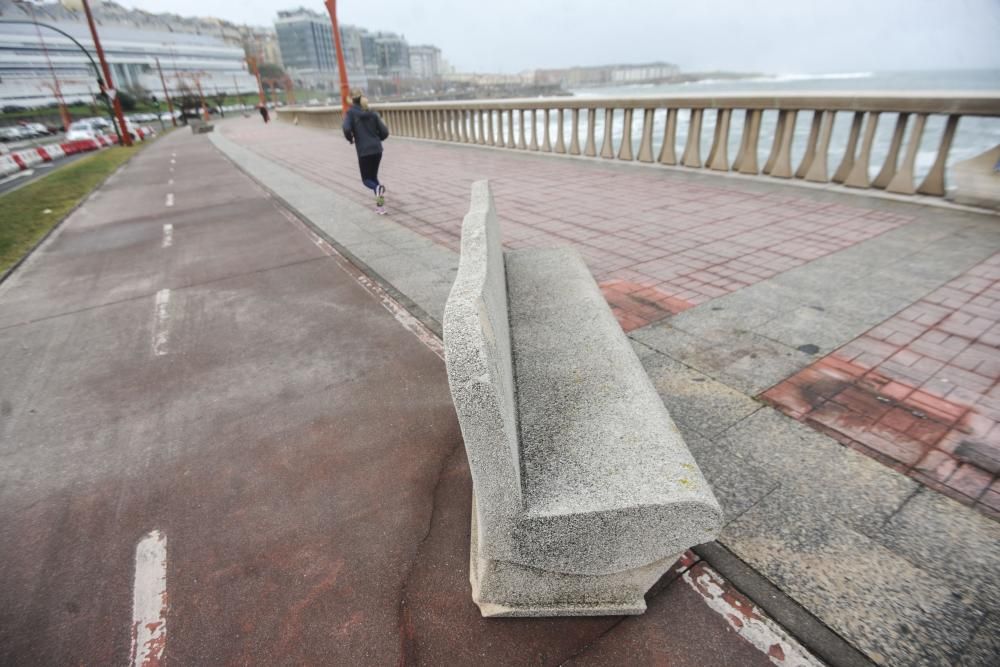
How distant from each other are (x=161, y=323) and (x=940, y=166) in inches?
379

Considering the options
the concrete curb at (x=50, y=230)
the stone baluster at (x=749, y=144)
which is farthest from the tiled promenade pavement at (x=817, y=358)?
the concrete curb at (x=50, y=230)

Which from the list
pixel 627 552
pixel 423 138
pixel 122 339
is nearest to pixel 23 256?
pixel 122 339

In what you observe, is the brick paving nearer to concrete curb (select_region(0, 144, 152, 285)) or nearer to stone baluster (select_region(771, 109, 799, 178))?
stone baluster (select_region(771, 109, 799, 178))

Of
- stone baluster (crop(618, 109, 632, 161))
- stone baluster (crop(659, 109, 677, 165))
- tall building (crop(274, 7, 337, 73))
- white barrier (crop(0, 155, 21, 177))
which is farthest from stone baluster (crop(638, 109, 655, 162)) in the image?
tall building (crop(274, 7, 337, 73))

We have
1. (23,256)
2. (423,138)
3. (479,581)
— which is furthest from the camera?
(423,138)

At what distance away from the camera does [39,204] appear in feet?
39.7

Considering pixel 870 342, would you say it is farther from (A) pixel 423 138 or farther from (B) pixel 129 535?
(A) pixel 423 138

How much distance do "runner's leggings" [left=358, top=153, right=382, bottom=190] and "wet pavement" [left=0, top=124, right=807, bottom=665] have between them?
3.56 meters

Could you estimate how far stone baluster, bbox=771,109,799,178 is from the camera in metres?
8.40

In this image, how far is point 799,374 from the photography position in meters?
3.44

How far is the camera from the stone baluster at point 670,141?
987 centimetres

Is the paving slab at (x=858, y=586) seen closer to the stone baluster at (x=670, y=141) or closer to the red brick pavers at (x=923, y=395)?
the red brick pavers at (x=923, y=395)

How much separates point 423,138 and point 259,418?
16846mm

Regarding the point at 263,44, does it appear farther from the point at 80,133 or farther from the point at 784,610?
the point at 784,610
